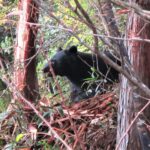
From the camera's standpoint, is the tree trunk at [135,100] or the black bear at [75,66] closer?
the tree trunk at [135,100]

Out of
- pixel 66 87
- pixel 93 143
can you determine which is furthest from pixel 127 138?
pixel 66 87

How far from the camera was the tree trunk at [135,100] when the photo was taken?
274 centimetres

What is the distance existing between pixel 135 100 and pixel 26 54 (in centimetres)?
202

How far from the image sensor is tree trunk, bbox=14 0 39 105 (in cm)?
455

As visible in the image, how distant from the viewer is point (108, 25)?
5.75 ft

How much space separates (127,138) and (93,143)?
0.90 m

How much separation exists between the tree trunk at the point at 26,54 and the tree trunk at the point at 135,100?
1.78m

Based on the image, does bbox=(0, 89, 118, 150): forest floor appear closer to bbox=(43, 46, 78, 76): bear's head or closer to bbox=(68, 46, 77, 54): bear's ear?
bbox=(68, 46, 77, 54): bear's ear

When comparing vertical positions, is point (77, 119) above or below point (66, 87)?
above

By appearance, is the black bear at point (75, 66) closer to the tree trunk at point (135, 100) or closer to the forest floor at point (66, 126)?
the forest floor at point (66, 126)

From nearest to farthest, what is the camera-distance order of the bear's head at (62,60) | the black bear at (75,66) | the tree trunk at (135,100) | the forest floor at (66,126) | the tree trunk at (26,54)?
1. the tree trunk at (135,100)
2. the forest floor at (66,126)
3. the tree trunk at (26,54)
4. the black bear at (75,66)
5. the bear's head at (62,60)

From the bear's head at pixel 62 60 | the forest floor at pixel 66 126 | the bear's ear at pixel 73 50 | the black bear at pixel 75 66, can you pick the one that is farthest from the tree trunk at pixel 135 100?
the bear's head at pixel 62 60

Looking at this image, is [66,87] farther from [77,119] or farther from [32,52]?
[77,119]

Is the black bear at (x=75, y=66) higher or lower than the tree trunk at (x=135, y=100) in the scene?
lower
